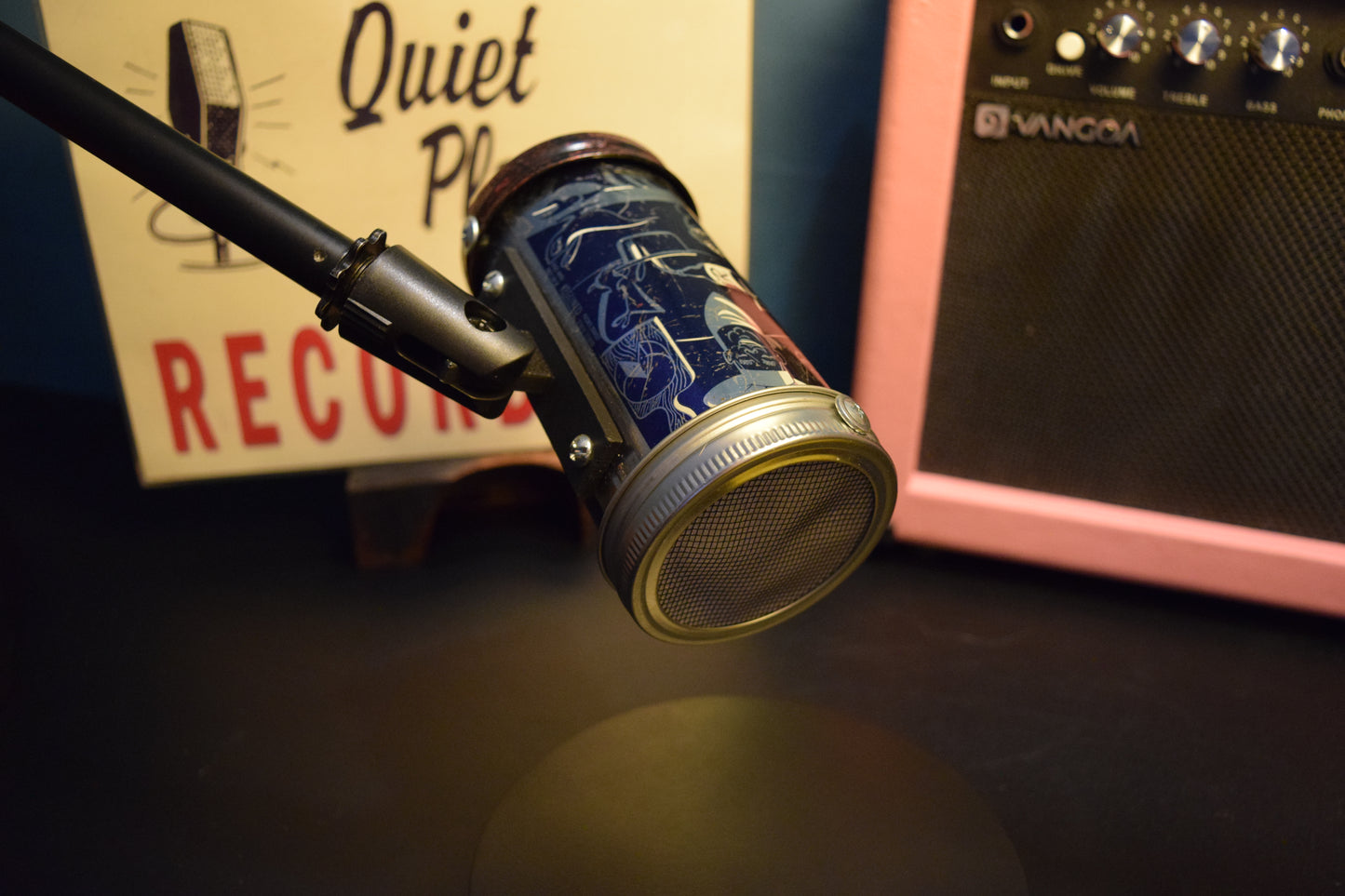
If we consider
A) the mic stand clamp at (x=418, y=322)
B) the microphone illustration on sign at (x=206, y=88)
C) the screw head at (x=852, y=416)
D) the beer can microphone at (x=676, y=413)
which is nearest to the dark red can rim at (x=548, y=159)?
the beer can microphone at (x=676, y=413)

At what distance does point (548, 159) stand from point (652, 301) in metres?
0.13

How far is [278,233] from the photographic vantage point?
0.45m

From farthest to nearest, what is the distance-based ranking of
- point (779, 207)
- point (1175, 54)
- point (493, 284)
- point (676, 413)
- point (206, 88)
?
point (779, 207) < point (206, 88) < point (1175, 54) < point (493, 284) < point (676, 413)

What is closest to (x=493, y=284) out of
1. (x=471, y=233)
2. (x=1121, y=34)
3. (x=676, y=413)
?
(x=471, y=233)

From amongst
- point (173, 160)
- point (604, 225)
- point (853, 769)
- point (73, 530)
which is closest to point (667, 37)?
point (604, 225)

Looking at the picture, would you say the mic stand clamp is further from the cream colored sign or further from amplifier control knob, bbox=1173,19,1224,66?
amplifier control knob, bbox=1173,19,1224,66

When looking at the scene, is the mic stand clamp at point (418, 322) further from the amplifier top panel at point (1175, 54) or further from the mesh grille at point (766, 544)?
the amplifier top panel at point (1175, 54)

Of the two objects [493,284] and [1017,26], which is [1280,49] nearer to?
[1017,26]

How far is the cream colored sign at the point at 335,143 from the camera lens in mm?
764

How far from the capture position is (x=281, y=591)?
2.72 feet

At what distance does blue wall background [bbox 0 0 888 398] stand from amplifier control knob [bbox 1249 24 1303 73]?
324 millimetres

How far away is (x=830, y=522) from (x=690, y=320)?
0.39 feet

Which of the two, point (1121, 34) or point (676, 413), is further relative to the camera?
point (1121, 34)

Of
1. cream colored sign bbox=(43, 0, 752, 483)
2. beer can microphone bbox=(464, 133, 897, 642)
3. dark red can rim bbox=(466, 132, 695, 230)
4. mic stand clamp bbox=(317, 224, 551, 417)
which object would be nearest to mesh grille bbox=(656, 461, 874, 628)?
beer can microphone bbox=(464, 133, 897, 642)
